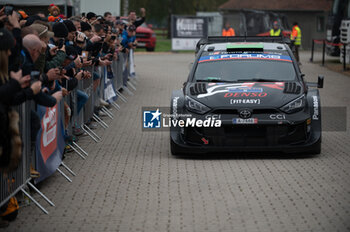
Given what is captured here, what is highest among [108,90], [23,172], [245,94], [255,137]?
[245,94]

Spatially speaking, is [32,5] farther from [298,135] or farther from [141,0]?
[141,0]

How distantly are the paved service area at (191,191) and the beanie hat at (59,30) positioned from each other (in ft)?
5.72

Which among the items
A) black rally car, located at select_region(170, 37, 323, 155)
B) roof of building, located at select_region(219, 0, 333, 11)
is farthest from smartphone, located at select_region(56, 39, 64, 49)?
roof of building, located at select_region(219, 0, 333, 11)

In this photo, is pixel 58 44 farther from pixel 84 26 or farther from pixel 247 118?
pixel 84 26

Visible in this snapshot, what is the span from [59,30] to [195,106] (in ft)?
7.14

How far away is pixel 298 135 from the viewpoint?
10.1 meters

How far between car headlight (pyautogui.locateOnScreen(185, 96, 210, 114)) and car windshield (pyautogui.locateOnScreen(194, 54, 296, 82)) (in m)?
0.91

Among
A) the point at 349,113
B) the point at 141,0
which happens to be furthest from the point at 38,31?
the point at 141,0

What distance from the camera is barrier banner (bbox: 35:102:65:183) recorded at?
7973 millimetres

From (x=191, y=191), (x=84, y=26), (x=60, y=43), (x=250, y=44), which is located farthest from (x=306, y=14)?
(x=191, y=191)

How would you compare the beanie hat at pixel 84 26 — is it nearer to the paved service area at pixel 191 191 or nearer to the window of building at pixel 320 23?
the paved service area at pixel 191 191

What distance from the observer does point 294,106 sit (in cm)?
1008

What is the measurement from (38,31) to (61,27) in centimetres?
200

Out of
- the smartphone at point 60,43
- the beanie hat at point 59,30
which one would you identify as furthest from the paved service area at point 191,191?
the beanie hat at point 59,30
